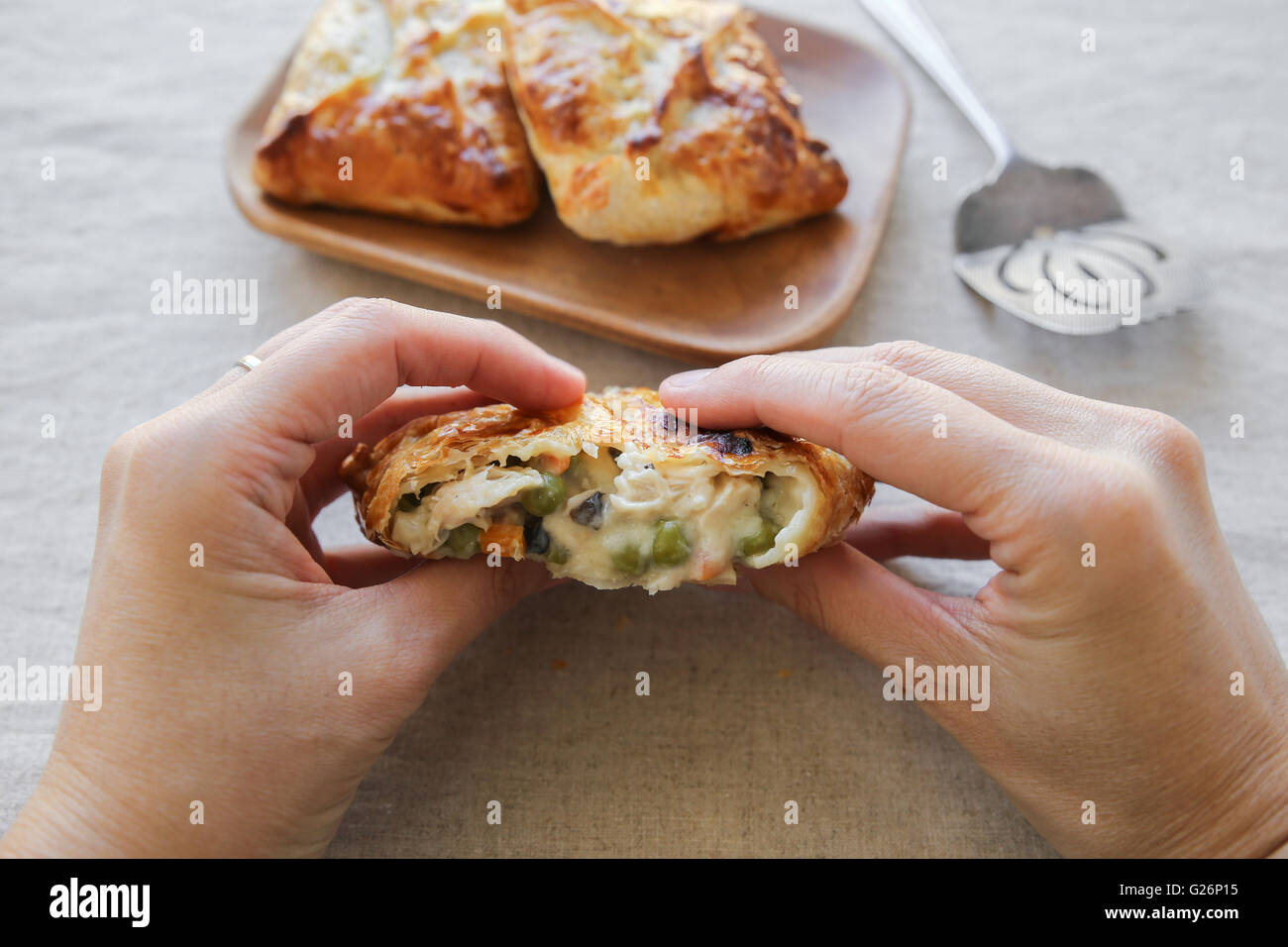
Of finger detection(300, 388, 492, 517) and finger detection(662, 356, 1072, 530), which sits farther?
finger detection(300, 388, 492, 517)

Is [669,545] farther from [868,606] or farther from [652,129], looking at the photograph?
[652,129]

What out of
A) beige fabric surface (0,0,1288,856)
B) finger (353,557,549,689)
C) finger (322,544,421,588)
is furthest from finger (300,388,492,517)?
finger (353,557,549,689)

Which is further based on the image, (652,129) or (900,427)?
(652,129)

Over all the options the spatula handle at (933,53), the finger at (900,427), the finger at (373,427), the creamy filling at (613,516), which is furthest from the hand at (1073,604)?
the spatula handle at (933,53)

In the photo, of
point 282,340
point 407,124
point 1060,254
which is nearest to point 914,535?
point 1060,254

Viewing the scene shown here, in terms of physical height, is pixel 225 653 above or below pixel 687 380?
below

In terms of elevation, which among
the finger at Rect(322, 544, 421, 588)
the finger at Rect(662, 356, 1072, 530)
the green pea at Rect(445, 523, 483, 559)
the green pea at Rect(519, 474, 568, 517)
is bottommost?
the finger at Rect(322, 544, 421, 588)

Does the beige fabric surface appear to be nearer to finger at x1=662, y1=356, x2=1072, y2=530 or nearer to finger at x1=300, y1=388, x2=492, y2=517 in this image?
finger at x1=300, y1=388, x2=492, y2=517
